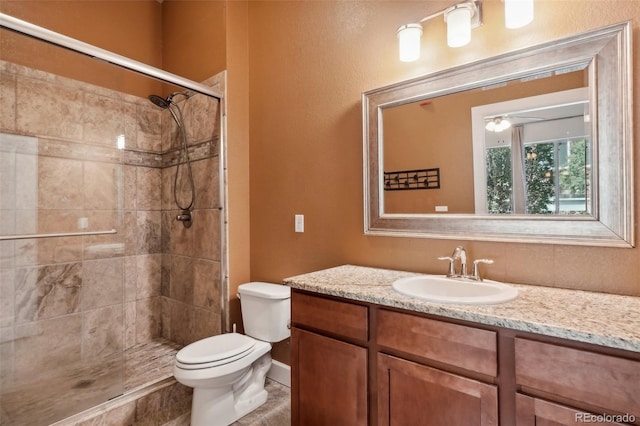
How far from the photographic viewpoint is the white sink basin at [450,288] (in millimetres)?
1111

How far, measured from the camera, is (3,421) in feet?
5.29

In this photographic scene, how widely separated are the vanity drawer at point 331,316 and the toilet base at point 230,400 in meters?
0.75

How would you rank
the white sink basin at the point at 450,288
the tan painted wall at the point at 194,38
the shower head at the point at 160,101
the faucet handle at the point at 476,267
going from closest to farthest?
the white sink basin at the point at 450,288, the faucet handle at the point at 476,267, the tan painted wall at the point at 194,38, the shower head at the point at 160,101

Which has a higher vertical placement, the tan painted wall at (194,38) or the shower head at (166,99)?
the tan painted wall at (194,38)

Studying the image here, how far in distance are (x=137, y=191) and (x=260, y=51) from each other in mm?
1537

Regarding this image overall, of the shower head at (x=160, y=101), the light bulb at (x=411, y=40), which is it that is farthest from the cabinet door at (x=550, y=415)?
the shower head at (x=160, y=101)

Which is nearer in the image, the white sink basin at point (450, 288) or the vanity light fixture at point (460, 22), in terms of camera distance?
the white sink basin at point (450, 288)

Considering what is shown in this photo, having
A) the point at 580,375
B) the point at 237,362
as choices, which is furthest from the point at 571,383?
the point at 237,362

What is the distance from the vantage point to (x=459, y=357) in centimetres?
100

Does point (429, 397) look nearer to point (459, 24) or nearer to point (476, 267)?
point (476, 267)

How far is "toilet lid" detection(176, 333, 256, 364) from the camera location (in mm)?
1647

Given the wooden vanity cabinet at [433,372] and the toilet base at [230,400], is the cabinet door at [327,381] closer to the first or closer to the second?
the wooden vanity cabinet at [433,372]

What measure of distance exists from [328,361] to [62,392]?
5.28 ft

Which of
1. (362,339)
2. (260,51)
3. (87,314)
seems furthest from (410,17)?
(87,314)
